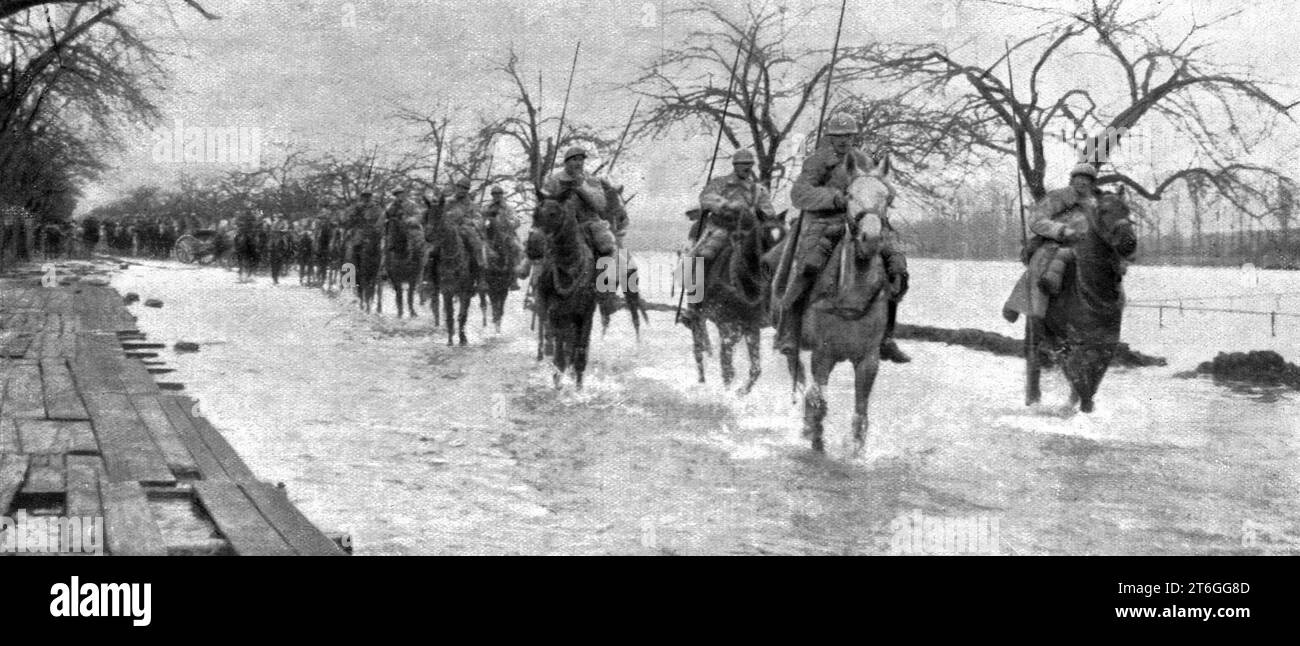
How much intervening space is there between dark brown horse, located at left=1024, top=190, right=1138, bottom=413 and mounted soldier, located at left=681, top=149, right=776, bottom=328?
128 inches

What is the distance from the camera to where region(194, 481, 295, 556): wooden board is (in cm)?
598

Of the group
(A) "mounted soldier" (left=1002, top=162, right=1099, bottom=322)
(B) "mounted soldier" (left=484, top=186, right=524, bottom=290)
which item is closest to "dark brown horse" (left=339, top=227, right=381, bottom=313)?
(B) "mounted soldier" (left=484, top=186, right=524, bottom=290)

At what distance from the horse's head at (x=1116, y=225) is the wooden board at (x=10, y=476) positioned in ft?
29.1

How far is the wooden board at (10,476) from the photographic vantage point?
6737 millimetres

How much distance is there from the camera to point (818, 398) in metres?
10.3

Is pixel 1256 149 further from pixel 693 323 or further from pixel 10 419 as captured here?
pixel 10 419

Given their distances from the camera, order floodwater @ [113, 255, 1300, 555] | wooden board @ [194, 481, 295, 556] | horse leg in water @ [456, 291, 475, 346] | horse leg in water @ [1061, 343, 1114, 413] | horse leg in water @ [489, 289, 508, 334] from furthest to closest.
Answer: horse leg in water @ [489, 289, 508, 334] → horse leg in water @ [456, 291, 475, 346] → horse leg in water @ [1061, 343, 1114, 413] → floodwater @ [113, 255, 1300, 555] → wooden board @ [194, 481, 295, 556]

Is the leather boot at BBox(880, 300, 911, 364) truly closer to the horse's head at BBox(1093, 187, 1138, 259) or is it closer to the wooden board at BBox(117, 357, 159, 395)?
the horse's head at BBox(1093, 187, 1138, 259)

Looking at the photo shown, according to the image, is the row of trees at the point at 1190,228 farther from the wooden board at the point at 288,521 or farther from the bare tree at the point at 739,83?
the wooden board at the point at 288,521
